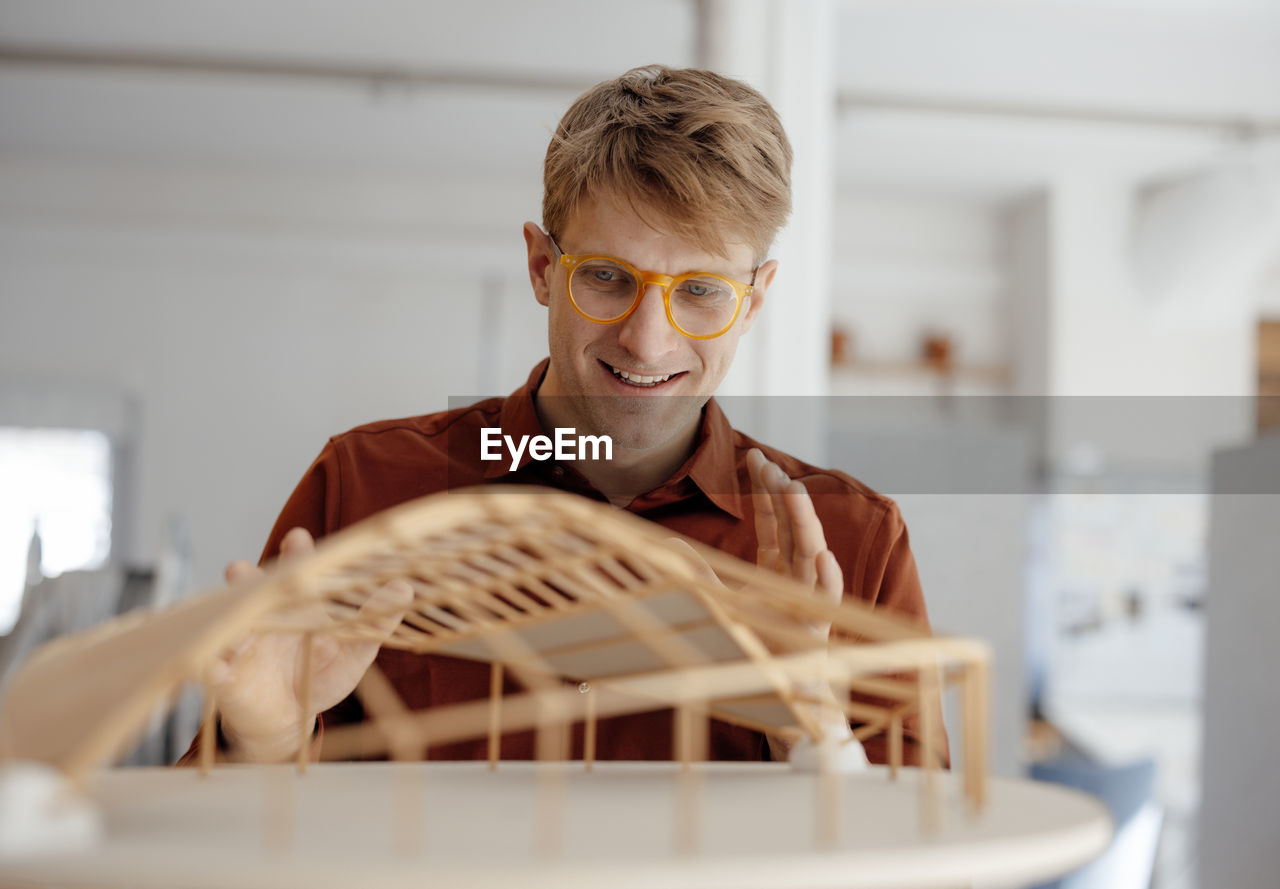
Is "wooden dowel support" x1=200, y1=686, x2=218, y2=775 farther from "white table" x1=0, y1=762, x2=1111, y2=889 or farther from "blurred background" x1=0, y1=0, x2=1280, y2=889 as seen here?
"blurred background" x1=0, y1=0, x2=1280, y2=889

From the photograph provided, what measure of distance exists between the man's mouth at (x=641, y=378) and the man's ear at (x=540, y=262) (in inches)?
6.4

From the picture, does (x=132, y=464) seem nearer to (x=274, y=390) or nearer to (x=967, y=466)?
(x=274, y=390)

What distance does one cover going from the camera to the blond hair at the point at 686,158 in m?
1.11

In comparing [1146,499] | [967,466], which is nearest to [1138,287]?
[1146,499]

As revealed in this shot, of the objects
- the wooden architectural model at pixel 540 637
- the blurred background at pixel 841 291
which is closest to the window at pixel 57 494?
the blurred background at pixel 841 291

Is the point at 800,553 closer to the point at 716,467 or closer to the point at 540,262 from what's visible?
the point at 716,467

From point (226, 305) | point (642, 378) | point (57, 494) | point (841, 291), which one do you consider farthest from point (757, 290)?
point (57, 494)

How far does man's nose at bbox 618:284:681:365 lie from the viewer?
1.13m

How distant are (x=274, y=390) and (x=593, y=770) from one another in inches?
234

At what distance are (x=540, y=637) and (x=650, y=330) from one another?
51 cm

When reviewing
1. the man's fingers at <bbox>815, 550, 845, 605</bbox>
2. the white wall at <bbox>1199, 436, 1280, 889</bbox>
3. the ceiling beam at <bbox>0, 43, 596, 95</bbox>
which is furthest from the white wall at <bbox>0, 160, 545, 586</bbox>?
the man's fingers at <bbox>815, 550, 845, 605</bbox>

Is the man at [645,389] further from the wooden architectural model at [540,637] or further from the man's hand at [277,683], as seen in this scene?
the wooden architectural model at [540,637]

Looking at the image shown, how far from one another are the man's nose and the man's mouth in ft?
0.15

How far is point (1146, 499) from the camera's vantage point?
6496mm
